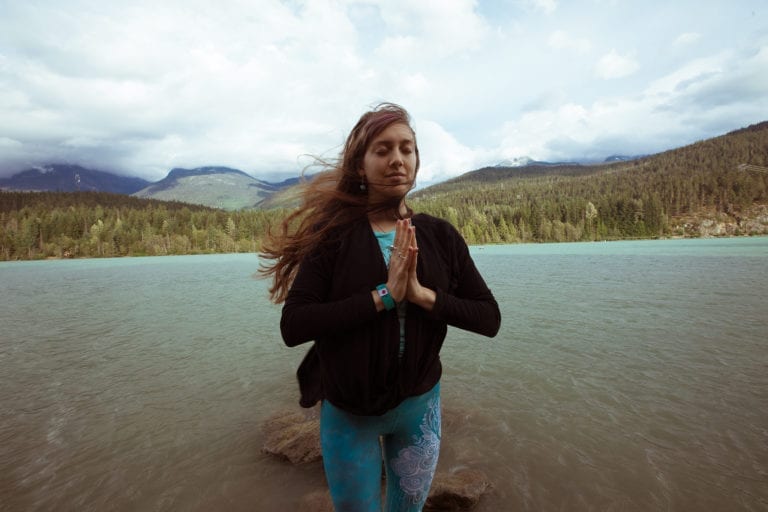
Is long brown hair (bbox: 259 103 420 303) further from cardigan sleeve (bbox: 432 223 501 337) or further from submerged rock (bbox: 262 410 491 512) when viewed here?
submerged rock (bbox: 262 410 491 512)

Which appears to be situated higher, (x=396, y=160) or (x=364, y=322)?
(x=396, y=160)

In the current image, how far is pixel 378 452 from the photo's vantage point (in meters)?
2.05

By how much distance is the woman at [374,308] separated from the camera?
71.1 inches

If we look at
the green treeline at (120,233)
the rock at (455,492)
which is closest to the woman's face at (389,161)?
the rock at (455,492)

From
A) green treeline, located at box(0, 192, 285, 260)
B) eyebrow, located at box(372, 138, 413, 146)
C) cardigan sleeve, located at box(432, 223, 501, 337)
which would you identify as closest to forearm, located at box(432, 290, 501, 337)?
cardigan sleeve, located at box(432, 223, 501, 337)

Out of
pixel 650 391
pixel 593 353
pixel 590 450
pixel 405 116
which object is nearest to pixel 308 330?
pixel 405 116

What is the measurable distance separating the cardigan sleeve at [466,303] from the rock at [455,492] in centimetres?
325

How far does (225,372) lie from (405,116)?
912 cm

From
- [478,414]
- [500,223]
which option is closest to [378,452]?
[478,414]

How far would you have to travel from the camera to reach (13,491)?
4.91 metres

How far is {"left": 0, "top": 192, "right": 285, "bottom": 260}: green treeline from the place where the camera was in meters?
119

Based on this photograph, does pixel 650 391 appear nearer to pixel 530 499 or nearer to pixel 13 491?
pixel 530 499

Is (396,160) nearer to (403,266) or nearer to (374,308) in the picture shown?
(403,266)

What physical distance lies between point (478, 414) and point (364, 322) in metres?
5.93
